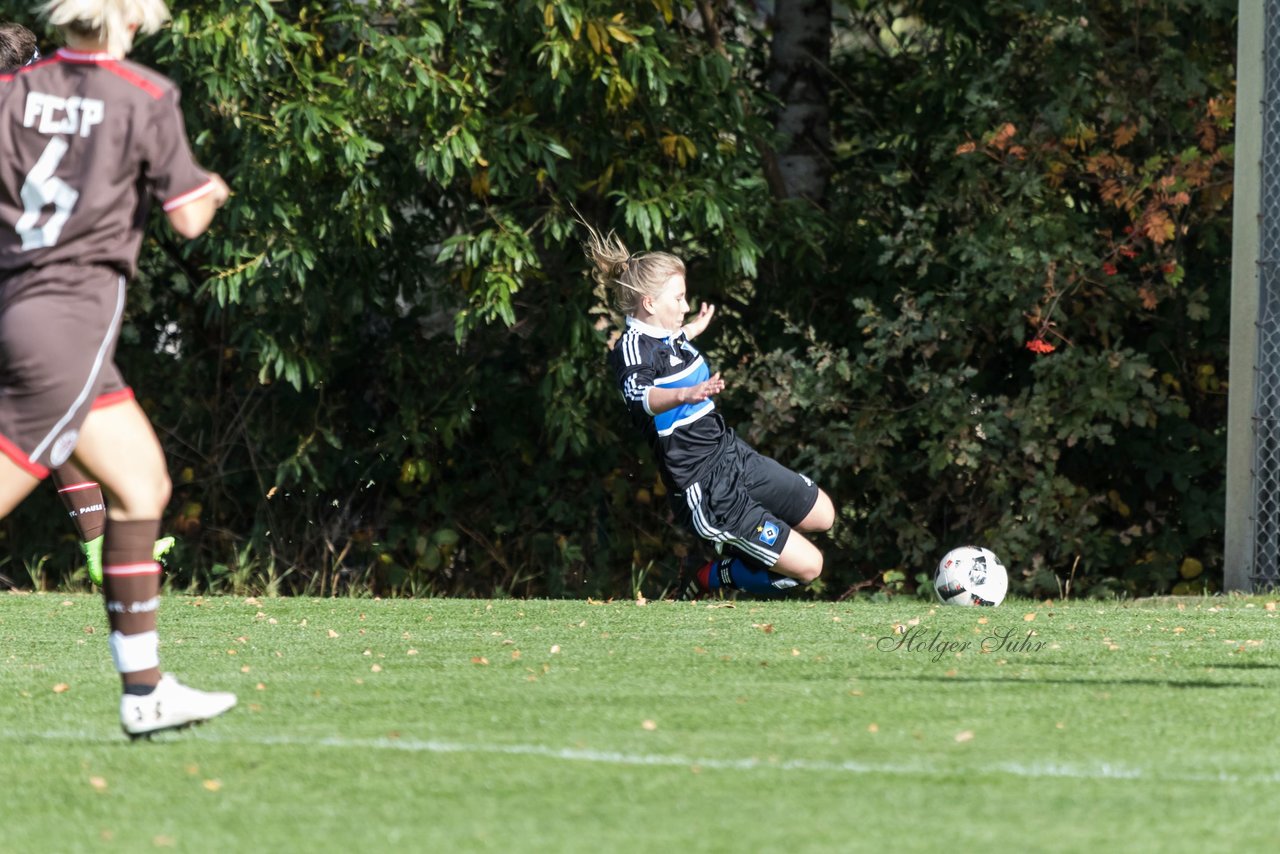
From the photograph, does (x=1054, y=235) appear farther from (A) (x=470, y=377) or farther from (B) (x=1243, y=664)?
(B) (x=1243, y=664)

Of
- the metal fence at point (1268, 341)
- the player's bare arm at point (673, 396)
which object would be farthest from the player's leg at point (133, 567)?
the metal fence at point (1268, 341)

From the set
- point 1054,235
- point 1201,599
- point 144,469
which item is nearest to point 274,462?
point 1054,235

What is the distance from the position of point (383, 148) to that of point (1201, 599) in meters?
4.88

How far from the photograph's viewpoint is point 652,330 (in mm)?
8508

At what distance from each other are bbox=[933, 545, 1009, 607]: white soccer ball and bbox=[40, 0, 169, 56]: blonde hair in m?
5.38

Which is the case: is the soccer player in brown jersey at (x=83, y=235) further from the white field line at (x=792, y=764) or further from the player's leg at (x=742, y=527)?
the player's leg at (x=742, y=527)

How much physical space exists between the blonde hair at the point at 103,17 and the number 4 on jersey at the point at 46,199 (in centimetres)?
28

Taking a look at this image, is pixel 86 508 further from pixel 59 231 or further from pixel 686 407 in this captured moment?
pixel 59 231

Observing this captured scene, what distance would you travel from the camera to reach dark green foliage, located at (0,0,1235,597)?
33.2 feet

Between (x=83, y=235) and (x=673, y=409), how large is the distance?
4361mm

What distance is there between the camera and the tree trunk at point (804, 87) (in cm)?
1276

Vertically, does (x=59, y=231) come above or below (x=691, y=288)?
above

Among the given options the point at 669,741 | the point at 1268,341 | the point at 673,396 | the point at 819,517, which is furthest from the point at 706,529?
the point at 669,741

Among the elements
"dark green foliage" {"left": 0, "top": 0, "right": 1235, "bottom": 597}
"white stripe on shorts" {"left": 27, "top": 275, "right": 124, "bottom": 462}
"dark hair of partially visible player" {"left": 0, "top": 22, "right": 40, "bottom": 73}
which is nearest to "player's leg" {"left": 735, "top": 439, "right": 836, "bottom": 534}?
"dark green foliage" {"left": 0, "top": 0, "right": 1235, "bottom": 597}
